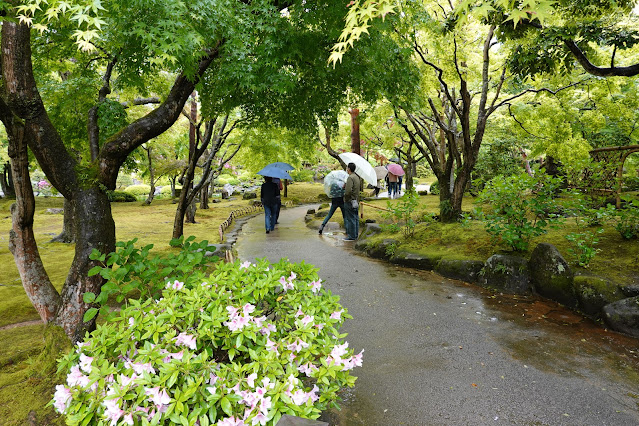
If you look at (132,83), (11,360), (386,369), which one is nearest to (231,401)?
(386,369)

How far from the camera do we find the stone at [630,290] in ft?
14.3

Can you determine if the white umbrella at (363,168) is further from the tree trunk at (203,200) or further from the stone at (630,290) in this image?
the tree trunk at (203,200)

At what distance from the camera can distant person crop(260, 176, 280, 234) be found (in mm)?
11641

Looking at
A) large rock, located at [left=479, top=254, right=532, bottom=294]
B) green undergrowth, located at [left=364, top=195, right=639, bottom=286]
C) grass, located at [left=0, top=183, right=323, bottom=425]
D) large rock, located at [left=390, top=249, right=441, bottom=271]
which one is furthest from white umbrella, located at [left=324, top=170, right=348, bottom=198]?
large rock, located at [left=479, top=254, right=532, bottom=294]

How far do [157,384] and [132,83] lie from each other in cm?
538

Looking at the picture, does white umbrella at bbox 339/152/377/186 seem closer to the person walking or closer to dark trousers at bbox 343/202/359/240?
the person walking

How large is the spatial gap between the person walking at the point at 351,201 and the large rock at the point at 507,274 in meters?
4.48

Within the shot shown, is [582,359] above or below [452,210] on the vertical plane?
below

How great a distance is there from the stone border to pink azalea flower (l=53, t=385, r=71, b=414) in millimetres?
5549

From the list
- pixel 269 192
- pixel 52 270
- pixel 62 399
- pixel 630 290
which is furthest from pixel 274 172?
pixel 62 399

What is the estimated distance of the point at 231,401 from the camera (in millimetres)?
1841

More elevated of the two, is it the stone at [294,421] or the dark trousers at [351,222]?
the dark trousers at [351,222]

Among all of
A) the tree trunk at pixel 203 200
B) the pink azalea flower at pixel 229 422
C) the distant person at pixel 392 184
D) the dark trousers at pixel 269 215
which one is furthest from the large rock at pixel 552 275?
the distant person at pixel 392 184

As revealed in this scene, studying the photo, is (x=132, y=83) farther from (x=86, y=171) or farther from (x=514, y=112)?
(x=514, y=112)
